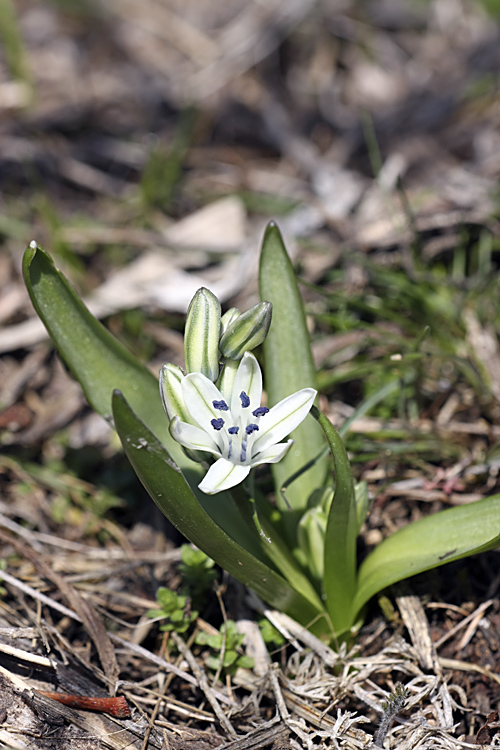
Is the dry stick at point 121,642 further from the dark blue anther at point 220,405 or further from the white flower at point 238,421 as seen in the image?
the dark blue anther at point 220,405

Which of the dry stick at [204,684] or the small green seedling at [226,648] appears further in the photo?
the small green seedling at [226,648]

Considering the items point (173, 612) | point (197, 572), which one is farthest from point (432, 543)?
point (173, 612)

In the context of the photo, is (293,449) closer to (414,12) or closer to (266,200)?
(266,200)

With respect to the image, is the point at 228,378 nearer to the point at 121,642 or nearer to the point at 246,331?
the point at 246,331

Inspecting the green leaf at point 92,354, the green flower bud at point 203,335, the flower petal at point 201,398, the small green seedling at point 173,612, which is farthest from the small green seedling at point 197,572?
the green flower bud at point 203,335

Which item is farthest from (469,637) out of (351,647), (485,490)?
(485,490)
